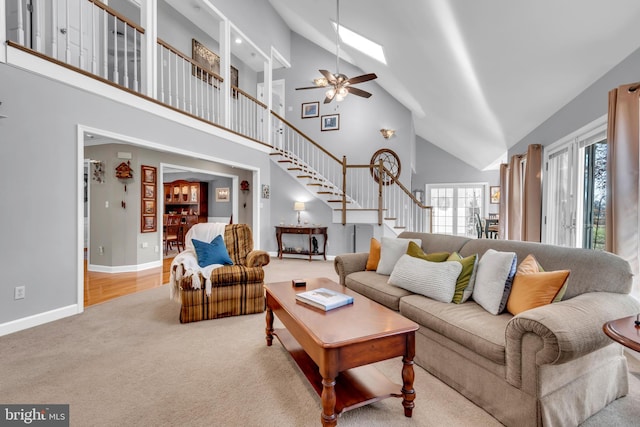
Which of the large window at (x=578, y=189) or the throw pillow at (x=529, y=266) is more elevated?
the large window at (x=578, y=189)

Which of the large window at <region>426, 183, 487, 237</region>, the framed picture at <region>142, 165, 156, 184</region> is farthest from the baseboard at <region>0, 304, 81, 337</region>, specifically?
the large window at <region>426, 183, 487, 237</region>

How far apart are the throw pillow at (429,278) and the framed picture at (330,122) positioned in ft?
18.6

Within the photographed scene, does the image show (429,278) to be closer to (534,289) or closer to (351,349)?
(534,289)

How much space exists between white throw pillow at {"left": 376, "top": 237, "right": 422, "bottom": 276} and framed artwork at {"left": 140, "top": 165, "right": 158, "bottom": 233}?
14.7 ft

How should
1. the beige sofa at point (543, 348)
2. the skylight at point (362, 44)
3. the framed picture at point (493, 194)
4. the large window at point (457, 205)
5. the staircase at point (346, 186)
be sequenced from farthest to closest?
the large window at point (457, 205) → the framed picture at point (493, 194) → the staircase at point (346, 186) → the skylight at point (362, 44) → the beige sofa at point (543, 348)

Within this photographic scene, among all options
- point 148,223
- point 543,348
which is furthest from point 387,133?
point 543,348

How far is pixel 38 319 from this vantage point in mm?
2906

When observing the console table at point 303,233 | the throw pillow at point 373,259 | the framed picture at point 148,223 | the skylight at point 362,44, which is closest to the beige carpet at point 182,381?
the throw pillow at point 373,259

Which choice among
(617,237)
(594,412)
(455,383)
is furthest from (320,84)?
(594,412)

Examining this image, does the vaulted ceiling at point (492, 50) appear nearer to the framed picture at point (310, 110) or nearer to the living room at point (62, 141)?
the living room at point (62, 141)

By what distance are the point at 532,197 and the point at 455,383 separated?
10.7 feet

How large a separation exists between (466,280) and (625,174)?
139cm

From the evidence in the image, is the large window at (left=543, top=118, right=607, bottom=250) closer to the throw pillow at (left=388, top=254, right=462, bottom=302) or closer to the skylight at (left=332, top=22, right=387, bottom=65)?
the throw pillow at (left=388, top=254, right=462, bottom=302)

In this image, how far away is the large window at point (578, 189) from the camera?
3092 millimetres
